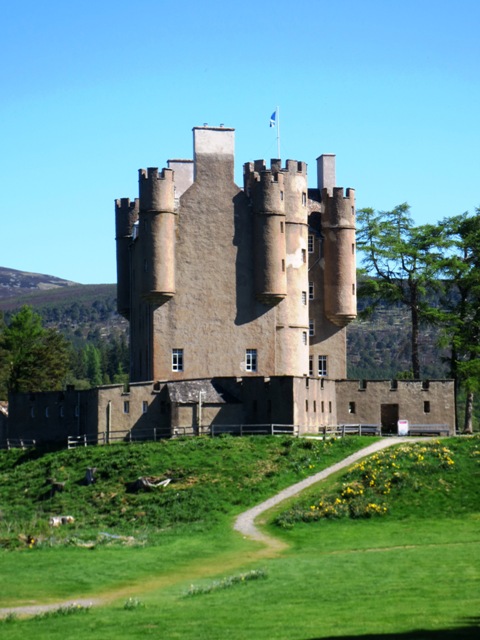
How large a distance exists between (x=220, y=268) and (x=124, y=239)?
10923 mm

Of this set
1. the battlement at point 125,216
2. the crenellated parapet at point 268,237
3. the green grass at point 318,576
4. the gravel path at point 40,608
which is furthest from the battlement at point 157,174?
the gravel path at point 40,608

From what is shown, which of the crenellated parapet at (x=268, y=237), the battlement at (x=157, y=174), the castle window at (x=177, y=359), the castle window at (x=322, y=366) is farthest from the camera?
the castle window at (x=322, y=366)

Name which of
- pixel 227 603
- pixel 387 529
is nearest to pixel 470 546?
pixel 387 529

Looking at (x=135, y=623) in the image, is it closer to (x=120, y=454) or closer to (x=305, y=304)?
(x=120, y=454)

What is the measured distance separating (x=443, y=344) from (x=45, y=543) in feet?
137

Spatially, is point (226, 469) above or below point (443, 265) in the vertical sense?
below

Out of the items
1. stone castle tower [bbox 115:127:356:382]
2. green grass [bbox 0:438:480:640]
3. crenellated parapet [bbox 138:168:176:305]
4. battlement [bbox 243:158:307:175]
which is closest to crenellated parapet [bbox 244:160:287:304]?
stone castle tower [bbox 115:127:356:382]

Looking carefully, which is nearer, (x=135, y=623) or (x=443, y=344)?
(x=135, y=623)

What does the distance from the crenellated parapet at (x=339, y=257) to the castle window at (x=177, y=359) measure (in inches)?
480

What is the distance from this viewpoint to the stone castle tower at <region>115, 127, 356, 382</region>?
73.4 metres

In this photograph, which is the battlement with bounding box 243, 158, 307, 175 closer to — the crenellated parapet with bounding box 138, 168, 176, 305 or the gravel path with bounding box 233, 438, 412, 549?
the crenellated parapet with bounding box 138, 168, 176, 305

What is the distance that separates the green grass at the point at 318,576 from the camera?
95.6 feet

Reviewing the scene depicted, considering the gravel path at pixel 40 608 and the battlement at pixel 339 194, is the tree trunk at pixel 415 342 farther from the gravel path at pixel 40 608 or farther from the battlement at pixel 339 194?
the gravel path at pixel 40 608

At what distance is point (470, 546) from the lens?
140 feet
